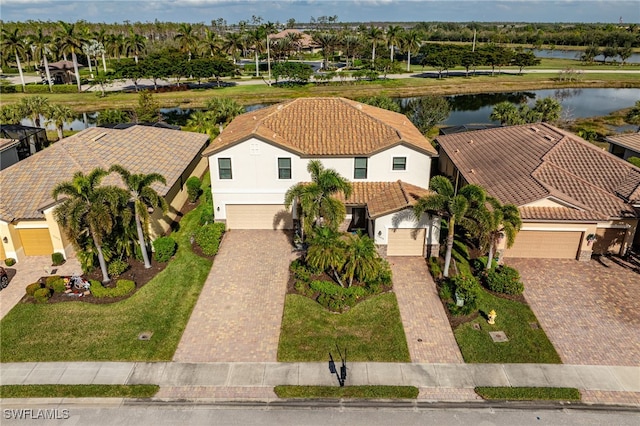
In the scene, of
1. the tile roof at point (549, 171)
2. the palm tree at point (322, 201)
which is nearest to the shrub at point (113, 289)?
the palm tree at point (322, 201)

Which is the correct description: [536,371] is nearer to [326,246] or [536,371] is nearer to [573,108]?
[326,246]

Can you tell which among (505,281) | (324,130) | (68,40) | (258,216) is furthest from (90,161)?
(68,40)

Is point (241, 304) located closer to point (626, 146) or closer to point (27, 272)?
point (27, 272)

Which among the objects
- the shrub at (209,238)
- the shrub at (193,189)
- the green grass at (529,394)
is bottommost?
the green grass at (529,394)

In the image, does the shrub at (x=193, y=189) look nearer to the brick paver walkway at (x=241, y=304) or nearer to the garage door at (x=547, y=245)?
the brick paver walkway at (x=241, y=304)

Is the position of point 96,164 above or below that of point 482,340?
above

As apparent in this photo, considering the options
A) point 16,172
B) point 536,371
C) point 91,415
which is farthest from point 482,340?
point 16,172
